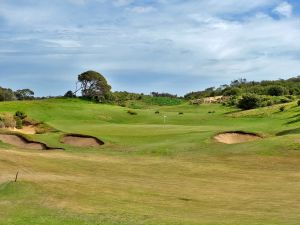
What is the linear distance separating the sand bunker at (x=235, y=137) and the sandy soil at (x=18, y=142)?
1713 centimetres

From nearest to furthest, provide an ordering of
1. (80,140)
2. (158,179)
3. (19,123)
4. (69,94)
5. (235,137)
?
(158,179), (235,137), (80,140), (19,123), (69,94)

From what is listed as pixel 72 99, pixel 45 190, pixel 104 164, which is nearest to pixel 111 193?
pixel 45 190

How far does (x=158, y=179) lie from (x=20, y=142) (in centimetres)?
2401

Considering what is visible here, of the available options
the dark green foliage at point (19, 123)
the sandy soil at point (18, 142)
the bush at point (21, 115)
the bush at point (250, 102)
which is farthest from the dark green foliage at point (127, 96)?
the sandy soil at point (18, 142)

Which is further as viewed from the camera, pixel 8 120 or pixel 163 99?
pixel 163 99

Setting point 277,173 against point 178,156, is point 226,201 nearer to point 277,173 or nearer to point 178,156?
point 277,173

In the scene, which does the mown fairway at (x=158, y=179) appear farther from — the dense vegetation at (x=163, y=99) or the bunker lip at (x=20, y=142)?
the dense vegetation at (x=163, y=99)

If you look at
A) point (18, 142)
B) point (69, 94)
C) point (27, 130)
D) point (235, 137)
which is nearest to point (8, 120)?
point (27, 130)

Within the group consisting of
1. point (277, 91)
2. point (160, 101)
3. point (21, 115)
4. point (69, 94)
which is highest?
point (277, 91)

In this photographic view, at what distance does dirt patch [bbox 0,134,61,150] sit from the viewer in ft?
170

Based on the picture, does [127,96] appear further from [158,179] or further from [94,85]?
[158,179]

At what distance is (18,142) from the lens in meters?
54.0

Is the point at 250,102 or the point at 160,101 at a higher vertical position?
the point at 160,101

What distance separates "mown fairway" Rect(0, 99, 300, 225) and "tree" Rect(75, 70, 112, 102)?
145ft
